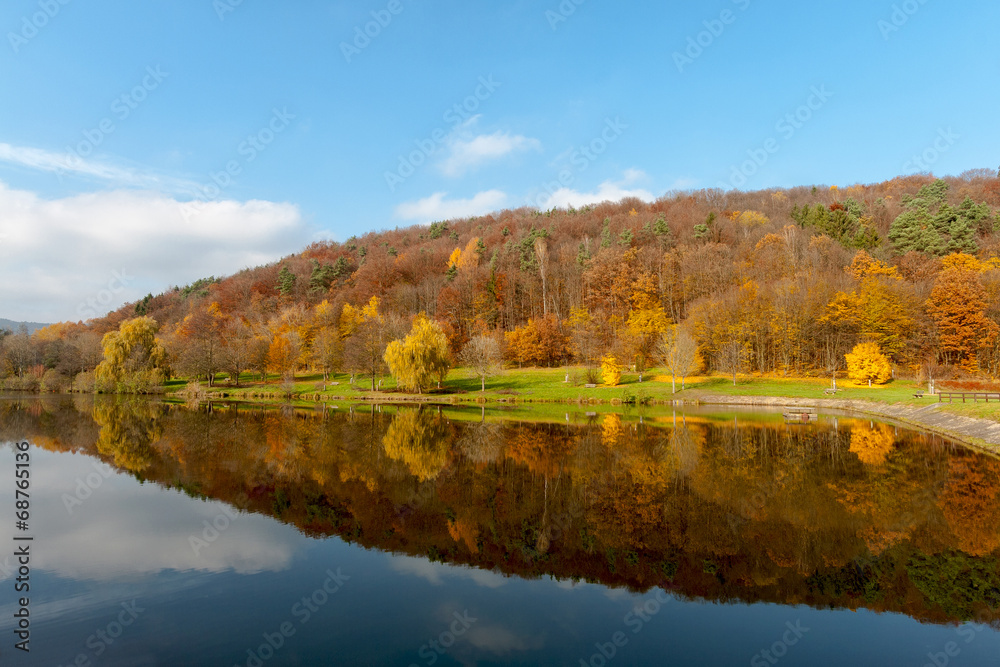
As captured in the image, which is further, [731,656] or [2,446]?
[2,446]

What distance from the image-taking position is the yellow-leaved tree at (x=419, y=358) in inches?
2087

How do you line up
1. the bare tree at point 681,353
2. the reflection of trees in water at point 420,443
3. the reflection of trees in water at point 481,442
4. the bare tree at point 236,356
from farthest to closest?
1. the bare tree at point 236,356
2. the bare tree at point 681,353
3. the reflection of trees in water at point 481,442
4. the reflection of trees in water at point 420,443

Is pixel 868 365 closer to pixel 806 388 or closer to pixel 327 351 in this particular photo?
pixel 806 388

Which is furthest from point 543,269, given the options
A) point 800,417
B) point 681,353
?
point 800,417

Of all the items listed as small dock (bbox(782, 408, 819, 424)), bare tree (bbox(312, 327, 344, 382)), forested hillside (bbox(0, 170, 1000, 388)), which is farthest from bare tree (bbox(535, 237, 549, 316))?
small dock (bbox(782, 408, 819, 424))

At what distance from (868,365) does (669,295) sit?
25.2 meters

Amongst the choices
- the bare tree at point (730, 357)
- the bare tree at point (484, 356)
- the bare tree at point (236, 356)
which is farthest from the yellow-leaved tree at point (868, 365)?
the bare tree at point (236, 356)

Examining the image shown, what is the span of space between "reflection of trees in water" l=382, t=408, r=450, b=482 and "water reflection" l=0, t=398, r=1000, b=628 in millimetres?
200

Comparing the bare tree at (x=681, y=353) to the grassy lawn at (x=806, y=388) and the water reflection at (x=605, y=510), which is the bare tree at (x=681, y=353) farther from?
the water reflection at (x=605, y=510)

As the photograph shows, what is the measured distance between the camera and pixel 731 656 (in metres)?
8.39

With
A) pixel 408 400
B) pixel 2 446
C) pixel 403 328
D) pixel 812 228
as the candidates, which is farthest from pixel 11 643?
pixel 812 228

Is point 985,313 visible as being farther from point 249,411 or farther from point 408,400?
point 249,411

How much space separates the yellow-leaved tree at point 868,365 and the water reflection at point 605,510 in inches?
907

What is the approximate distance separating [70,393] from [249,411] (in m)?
42.3
